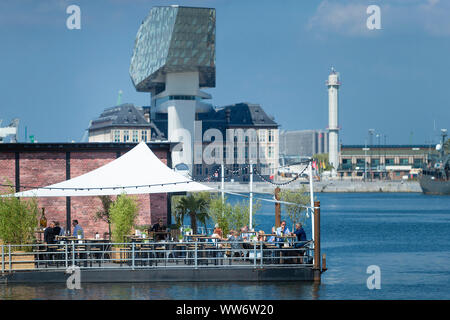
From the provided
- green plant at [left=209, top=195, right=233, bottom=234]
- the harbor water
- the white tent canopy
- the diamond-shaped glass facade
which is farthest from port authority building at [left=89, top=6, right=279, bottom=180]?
the white tent canopy

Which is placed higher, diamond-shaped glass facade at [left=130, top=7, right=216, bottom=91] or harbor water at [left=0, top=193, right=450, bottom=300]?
diamond-shaped glass facade at [left=130, top=7, right=216, bottom=91]

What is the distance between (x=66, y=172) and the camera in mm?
35938

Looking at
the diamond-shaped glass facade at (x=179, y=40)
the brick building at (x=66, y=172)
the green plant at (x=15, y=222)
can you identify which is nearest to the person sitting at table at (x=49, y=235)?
the green plant at (x=15, y=222)

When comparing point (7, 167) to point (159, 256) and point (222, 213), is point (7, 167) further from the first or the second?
point (159, 256)

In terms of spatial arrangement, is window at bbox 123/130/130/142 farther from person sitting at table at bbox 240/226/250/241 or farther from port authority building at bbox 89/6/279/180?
person sitting at table at bbox 240/226/250/241

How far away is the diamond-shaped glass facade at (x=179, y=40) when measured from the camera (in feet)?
494

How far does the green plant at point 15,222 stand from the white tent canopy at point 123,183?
116cm

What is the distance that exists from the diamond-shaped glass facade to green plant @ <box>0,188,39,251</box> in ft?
405

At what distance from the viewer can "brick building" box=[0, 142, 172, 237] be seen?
35.5 metres

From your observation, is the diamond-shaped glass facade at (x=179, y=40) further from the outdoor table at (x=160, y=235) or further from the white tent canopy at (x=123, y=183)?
the outdoor table at (x=160, y=235)
